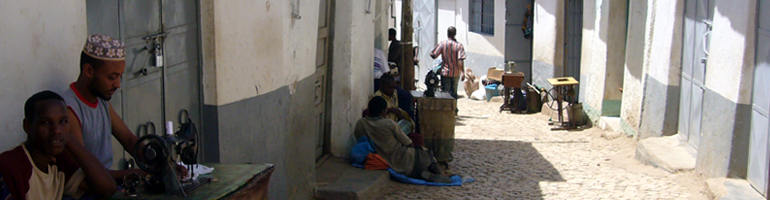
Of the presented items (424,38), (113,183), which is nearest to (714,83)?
(113,183)

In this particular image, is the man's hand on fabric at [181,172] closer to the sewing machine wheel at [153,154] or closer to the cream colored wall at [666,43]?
the sewing machine wheel at [153,154]

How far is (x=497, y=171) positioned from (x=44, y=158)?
6201 millimetres

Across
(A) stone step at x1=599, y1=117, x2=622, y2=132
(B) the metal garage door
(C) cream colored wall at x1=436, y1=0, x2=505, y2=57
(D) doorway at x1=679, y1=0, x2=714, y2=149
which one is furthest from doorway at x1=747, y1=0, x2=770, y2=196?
(C) cream colored wall at x1=436, y1=0, x2=505, y2=57

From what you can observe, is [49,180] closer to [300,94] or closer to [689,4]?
[300,94]

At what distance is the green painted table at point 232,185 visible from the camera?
120 inches

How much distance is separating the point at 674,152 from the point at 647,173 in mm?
556

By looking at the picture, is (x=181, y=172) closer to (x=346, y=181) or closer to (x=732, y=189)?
(x=346, y=181)

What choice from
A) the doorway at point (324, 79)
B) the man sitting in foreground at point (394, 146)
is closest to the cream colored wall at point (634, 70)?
the man sitting in foreground at point (394, 146)

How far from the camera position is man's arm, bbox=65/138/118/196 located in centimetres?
275

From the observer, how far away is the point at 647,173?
316 inches

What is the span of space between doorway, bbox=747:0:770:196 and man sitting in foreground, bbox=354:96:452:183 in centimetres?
287

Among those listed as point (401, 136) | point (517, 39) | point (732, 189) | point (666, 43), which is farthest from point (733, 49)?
point (517, 39)

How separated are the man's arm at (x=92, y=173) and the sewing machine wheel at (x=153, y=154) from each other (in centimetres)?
15

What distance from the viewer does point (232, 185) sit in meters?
3.24
